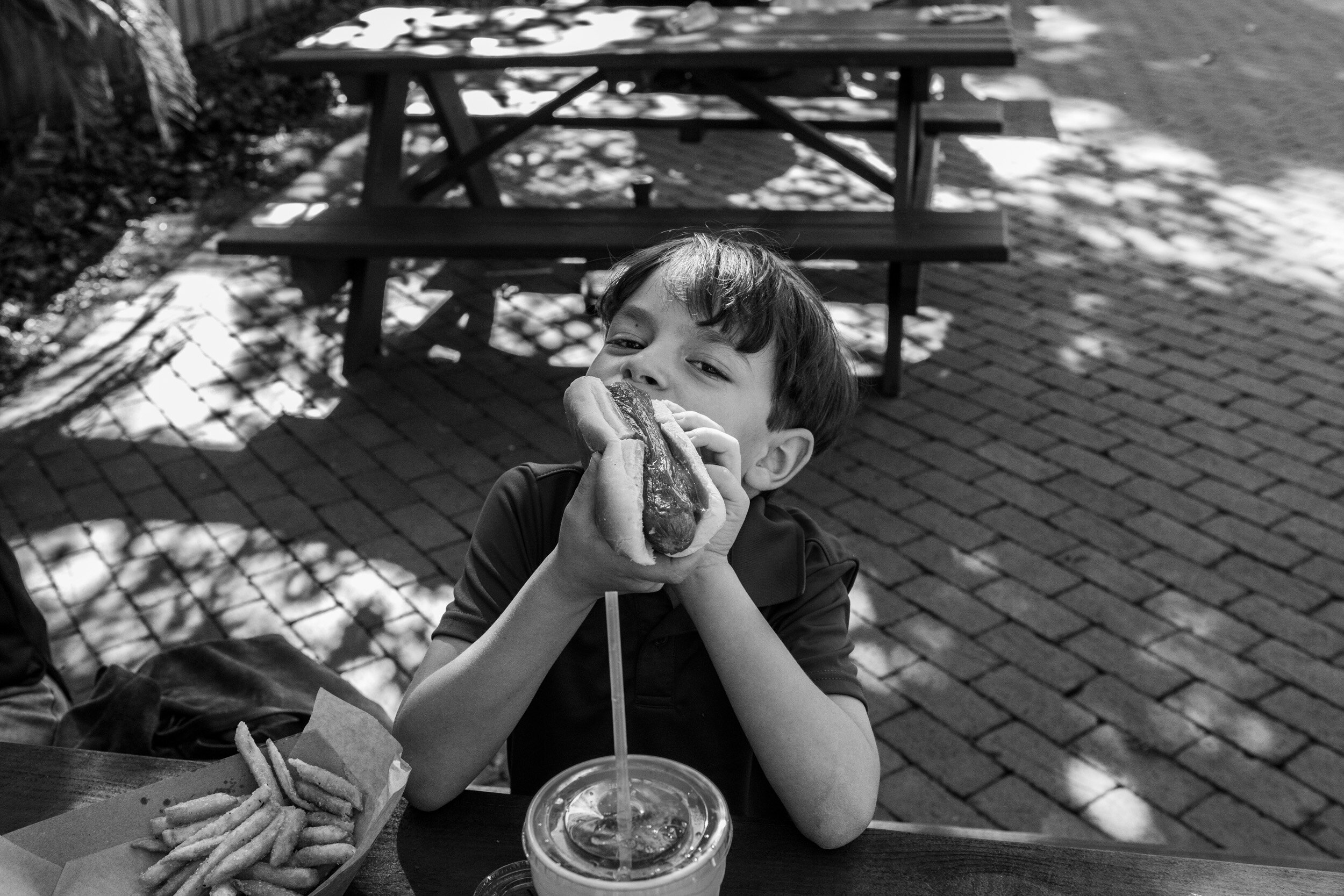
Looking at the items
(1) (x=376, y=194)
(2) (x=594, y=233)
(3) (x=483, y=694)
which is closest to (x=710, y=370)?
(3) (x=483, y=694)

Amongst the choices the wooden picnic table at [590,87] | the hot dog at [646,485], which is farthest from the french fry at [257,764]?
the wooden picnic table at [590,87]

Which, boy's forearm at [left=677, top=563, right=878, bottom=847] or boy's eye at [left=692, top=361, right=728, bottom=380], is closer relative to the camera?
boy's forearm at [left=677, top=563, right=878, bottom=847]

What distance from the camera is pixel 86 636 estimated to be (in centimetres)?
382

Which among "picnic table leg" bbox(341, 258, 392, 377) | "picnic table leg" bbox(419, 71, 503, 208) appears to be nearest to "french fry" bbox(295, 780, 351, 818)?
"picnic table leg" bbox(341, 258, 392, 377)

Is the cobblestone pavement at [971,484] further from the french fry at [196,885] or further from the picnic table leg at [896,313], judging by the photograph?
the french fry at [196,885]

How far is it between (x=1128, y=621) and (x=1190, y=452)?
1171 mm

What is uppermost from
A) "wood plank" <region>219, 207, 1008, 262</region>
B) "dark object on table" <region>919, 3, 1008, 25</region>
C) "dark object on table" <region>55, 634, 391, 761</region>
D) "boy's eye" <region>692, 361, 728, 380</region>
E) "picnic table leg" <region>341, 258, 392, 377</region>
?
"boy's eye" <region>692, 361, 728, 380</region>

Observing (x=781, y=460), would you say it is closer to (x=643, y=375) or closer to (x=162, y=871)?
(x=643, y=375)

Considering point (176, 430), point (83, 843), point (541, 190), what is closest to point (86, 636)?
point (176, 430)

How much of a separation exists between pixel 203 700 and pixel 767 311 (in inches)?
49.5

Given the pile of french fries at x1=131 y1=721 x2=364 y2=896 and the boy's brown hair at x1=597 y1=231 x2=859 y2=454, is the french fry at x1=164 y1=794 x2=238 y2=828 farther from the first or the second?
the boy's brown hair at x1=597 y1=231 x2=859 y2=454

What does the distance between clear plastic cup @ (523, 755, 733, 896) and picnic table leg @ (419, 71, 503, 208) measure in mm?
5012

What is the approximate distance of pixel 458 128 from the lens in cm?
624

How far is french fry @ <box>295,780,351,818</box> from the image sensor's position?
1365mm
